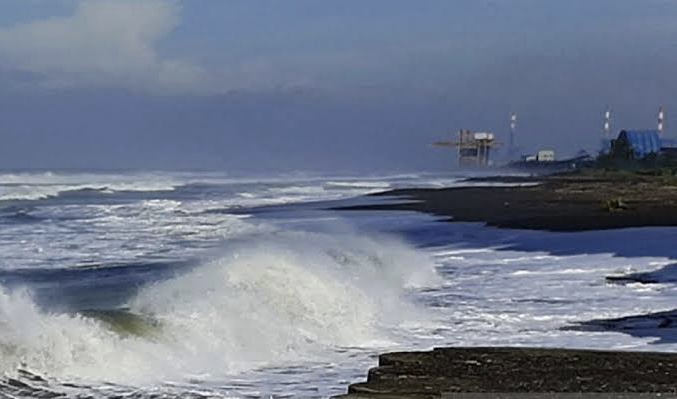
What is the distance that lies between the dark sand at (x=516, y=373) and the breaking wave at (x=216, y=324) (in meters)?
2.98

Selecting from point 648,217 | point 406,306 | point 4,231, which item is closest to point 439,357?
point 406,306

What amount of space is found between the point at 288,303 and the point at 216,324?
→ 5.89 ft

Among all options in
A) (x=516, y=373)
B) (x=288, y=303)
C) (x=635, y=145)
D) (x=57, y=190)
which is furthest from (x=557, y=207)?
(x=635, y=145)

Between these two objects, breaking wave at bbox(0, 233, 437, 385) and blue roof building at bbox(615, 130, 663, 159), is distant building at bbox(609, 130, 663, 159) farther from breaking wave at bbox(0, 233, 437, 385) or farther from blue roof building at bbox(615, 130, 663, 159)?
breaking wave at bbox(0, 233, 437, 385)

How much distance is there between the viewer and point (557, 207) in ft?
124

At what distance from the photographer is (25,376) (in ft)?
31.0

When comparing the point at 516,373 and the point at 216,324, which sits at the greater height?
the point at 516,373

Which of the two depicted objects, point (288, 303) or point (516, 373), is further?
point (288, 303)

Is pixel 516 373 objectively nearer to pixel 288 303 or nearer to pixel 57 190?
pixel 288 303

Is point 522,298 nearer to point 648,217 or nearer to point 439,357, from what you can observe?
point 439,357

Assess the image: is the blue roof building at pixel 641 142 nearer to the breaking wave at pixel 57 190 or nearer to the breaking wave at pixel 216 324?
the breaking wave at pixel 57 190

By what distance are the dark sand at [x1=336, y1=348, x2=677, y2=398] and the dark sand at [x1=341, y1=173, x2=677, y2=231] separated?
20.3 m

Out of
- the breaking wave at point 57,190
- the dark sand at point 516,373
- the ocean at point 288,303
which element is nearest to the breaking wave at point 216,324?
the ocean at point 288,303

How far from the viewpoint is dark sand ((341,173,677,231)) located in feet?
98.7
